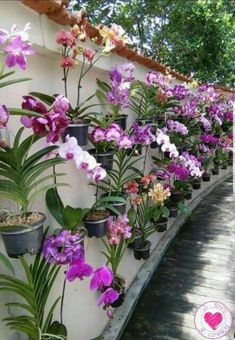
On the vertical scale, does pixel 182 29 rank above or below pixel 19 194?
above

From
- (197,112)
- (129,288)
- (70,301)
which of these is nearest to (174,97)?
(197,112)

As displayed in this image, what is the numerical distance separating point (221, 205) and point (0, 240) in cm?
405

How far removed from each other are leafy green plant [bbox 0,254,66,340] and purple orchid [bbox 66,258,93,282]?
4.9 inches

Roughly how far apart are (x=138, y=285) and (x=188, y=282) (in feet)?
1.44

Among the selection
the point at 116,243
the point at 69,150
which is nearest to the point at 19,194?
the point at 69,150

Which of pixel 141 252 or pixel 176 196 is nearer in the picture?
pixel 141 252

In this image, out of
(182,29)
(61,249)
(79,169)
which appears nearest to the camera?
(61,249)

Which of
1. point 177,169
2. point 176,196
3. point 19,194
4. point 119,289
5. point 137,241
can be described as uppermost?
point 19,194

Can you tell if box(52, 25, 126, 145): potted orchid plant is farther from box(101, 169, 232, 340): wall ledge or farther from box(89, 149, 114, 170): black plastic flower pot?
box(101, 169, 232, 340): wall ledge

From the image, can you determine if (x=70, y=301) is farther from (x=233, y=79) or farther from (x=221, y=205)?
(x=233, y=79)

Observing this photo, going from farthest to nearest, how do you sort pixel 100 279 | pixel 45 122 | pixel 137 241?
1. pixel 137 241
2. pixel 100 279
3. pixel 45 122

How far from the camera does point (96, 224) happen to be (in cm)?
187

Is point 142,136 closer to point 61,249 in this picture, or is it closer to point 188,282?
point 61,249

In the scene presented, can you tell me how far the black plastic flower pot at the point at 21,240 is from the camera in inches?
48.4
